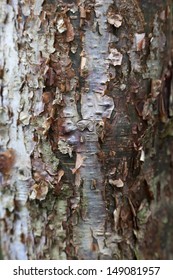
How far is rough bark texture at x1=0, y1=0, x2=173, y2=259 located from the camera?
0.90m

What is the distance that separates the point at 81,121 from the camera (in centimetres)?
92

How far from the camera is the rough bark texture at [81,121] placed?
896 millimetres

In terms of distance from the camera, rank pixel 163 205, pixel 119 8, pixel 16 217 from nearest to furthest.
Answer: pixel 119 8 → pixel 16 217 → pixel 163 205

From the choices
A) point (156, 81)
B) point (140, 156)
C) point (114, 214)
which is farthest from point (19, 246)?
point (156, 81)

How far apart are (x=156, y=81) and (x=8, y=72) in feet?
1.06

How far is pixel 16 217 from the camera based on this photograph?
991 millimetres

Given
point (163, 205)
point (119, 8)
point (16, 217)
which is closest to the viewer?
point (119, 8)

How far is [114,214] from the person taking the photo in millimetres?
969
